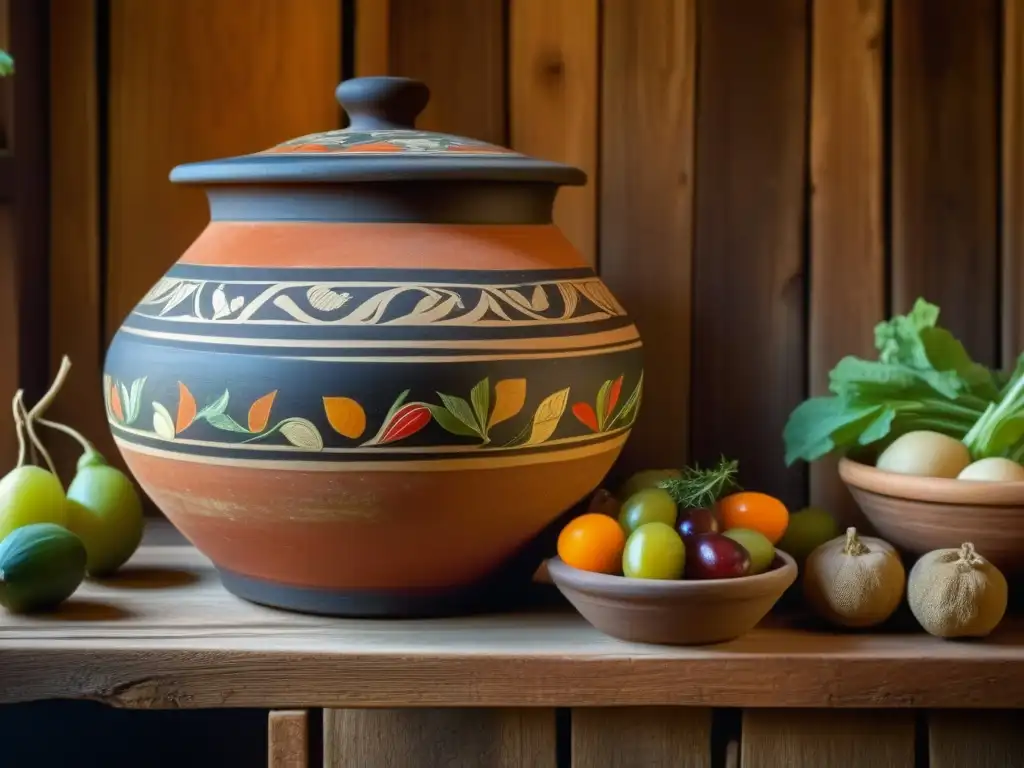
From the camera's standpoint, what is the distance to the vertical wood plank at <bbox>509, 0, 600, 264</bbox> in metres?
1.28

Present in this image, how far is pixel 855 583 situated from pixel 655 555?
19 centimetres

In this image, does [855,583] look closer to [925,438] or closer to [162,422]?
[925,438]

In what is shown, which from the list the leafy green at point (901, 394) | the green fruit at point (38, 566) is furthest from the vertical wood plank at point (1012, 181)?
the green fruit at point (38, 566)

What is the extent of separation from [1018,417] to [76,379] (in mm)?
987

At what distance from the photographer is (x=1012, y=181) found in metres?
1.27

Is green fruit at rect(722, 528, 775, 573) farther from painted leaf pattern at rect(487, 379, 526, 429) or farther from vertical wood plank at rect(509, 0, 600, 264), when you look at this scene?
vertical wood plank at rect(509, 0, 600, 264)

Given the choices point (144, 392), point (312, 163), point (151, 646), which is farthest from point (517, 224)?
point (151, 646)

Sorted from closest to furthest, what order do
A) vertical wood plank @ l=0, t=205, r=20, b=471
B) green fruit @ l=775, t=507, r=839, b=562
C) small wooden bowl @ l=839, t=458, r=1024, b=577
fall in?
small wooden bowl @ l=839, t=458, r=1024, b=577 → green fruit @ l=775, t=507, r=839, b=562 → vertical wood plank @ l=0, t=205, r=20, b=471

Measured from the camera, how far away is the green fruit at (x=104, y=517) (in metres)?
1.09

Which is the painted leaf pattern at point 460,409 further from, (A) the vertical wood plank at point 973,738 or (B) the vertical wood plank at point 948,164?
(B) the vertical wood plank at point 948,164

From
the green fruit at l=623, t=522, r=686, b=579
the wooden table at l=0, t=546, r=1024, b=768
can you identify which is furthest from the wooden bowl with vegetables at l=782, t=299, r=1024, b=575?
the green fruit at l=623, t=522, r=686, b=579

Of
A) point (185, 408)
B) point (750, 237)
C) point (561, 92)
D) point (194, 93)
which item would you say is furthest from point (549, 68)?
point (185, 408)

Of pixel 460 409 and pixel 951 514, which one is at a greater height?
pixel 460 409

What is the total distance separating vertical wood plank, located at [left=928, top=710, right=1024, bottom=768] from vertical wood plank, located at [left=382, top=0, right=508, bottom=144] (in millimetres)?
745
